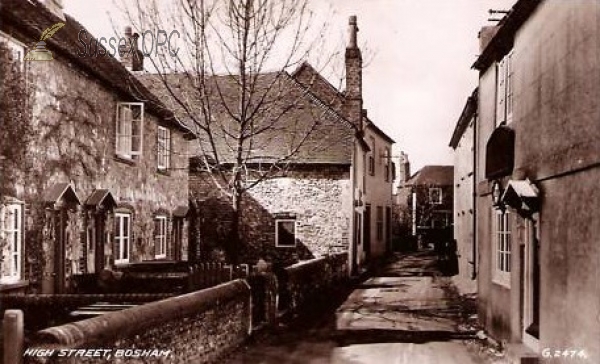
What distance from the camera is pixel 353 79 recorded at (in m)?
28.6

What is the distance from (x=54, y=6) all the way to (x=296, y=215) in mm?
14661

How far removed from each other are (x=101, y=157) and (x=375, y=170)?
77.4ft

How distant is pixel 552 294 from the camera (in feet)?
28.0

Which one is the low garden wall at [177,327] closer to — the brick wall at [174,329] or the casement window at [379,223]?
the brick wall at [174,329]

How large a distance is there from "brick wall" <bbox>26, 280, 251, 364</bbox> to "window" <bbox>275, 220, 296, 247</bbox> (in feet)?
48.7

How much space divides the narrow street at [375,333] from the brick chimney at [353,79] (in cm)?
976

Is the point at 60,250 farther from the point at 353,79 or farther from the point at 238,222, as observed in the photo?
the point at 353,79

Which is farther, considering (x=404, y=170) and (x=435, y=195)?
(x=404, y=170)

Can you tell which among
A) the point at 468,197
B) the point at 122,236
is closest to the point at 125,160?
the point at 122,236

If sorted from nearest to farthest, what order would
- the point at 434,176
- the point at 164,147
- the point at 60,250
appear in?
the point at 60,250 < the point at 164,147 < the point at 434,176

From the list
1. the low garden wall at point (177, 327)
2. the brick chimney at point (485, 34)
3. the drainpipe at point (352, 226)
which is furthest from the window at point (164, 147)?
the brick chimney at point (485, 34)

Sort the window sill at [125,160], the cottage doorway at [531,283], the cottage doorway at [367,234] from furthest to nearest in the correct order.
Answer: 1. the cottage doorway at [367,234]
2. the window sill at [125,160]
3. the cottage doorway at [531,283]

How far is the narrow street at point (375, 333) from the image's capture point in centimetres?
1079

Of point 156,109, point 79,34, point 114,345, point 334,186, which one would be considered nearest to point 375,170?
point 334,186
